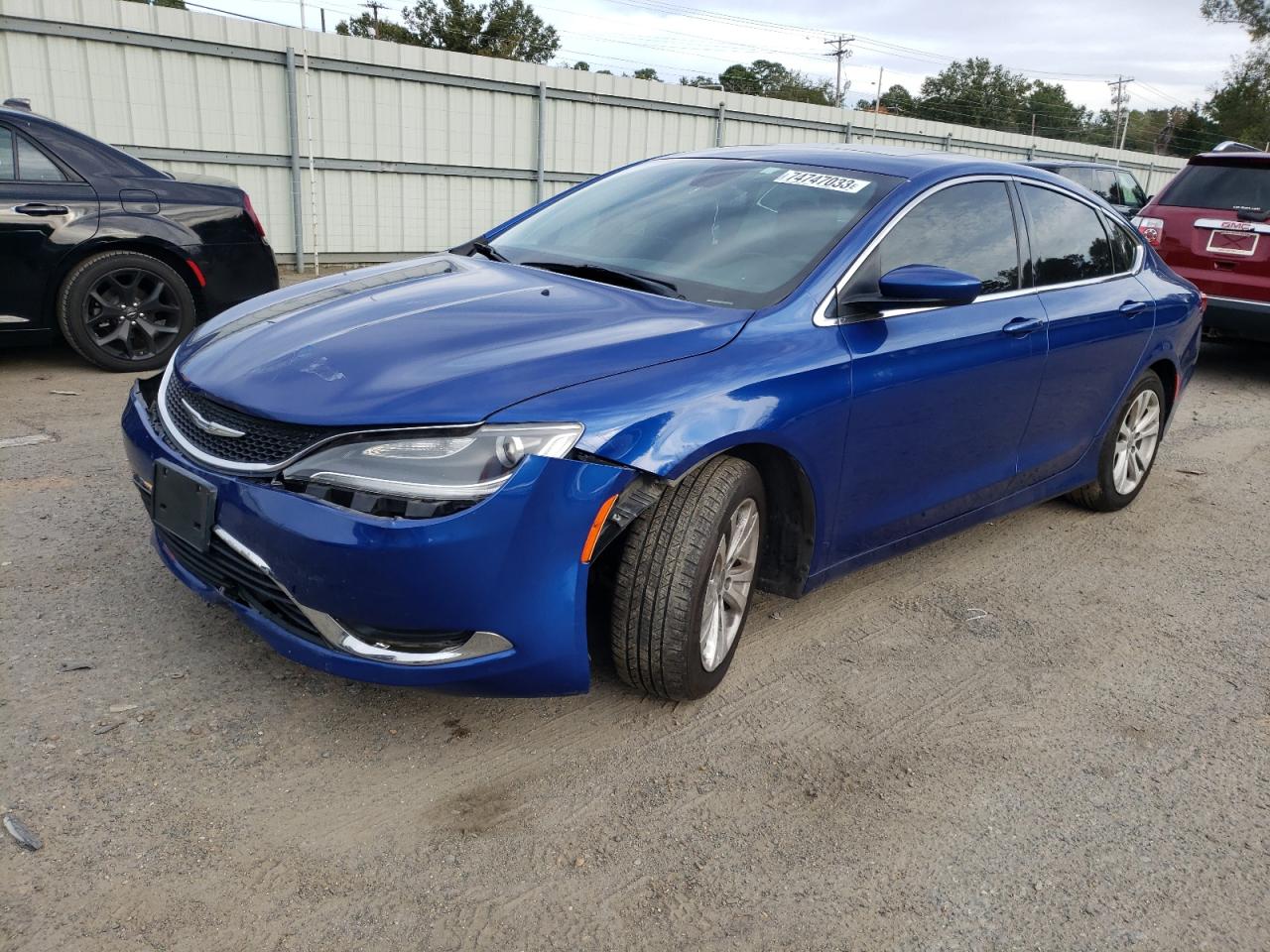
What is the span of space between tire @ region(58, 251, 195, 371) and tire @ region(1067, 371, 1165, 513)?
5106 millimetres

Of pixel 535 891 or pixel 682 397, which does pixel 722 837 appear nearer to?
pixel 535 891

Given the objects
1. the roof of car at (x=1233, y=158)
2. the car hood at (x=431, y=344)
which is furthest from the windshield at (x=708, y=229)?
the roof of car at (x=1233, y=158)

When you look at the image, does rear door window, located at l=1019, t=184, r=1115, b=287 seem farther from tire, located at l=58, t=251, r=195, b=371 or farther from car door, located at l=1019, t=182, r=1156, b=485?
tire, located at l=58, t=251, r=195, b=371

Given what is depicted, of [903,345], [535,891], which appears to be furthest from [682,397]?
[535,891]

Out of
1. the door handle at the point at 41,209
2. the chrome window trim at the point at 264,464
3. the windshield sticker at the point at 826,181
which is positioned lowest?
the chrome window trim at the point at 264,464

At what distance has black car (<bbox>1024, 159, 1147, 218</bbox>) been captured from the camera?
13.5m

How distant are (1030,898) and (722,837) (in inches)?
27.5

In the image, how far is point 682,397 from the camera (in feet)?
8.79

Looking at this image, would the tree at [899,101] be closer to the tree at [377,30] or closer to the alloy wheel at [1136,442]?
the tree at [377,30]

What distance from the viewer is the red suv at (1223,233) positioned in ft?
25.8

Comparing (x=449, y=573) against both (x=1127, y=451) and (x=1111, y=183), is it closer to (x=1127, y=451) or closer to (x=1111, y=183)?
(x=1127, y=451)

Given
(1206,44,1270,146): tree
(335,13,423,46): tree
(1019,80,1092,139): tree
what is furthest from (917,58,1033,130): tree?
(335,13,423,46): tree

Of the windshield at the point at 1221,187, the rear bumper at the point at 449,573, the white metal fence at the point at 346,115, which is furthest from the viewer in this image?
the white metal fence at the point at 346,115

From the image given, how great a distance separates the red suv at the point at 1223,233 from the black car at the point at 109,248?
22.3 ft
